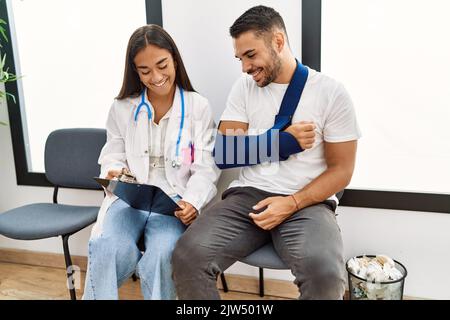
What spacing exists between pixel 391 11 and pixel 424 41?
7.4 inches

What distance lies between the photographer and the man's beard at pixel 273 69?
1.50m

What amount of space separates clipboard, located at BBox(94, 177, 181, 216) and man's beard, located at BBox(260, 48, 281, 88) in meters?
0.59

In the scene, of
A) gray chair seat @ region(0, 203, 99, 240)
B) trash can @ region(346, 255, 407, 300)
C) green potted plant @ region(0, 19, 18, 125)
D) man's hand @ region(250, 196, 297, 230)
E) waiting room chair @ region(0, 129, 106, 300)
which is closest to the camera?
man's hand @ region(250, 196, 297, 230)

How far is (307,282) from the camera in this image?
1.24 meters

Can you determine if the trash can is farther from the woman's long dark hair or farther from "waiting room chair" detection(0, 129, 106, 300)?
"waiting room chair" detection(0, 129, 106, 300)

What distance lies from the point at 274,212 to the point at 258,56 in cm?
58

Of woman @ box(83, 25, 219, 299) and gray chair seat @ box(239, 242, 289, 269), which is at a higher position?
woman @ box(83, 25, 219, 299)

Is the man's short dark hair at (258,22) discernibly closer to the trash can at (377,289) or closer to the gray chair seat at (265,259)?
the gray chair seat at (265,259)

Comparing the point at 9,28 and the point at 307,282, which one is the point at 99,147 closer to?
the point at 9,28

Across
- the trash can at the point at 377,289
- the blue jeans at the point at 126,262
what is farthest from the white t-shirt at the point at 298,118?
the trash can at the point at 377,289

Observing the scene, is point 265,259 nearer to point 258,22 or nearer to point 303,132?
point 303,132

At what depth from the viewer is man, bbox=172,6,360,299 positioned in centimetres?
133

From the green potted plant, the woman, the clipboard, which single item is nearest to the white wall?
the woman

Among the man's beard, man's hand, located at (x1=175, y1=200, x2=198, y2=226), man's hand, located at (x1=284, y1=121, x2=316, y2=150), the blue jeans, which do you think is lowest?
the blue jeans
